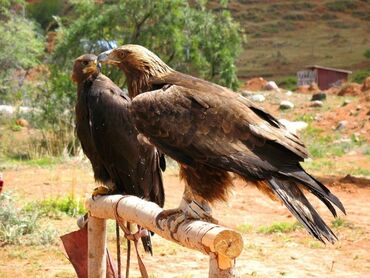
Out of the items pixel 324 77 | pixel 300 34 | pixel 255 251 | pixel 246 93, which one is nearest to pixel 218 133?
pixel 255 251

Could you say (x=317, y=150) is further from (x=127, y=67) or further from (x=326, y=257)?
(x=127, y=67)

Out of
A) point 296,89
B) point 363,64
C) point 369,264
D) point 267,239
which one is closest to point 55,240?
point 267,239

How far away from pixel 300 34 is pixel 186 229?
114ft

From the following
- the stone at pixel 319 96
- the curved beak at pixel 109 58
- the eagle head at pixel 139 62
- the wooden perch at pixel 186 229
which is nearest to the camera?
the wooden perch at pixel 186 229

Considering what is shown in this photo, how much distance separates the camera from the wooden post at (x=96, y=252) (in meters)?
4.32

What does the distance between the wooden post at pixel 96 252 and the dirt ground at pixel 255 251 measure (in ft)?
3.03

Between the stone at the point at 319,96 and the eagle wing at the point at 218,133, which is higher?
the eagle wing at the point at 218,133

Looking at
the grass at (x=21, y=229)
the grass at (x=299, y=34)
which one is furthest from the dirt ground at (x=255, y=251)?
the grass at (x=299, y=34)

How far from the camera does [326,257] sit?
727cm

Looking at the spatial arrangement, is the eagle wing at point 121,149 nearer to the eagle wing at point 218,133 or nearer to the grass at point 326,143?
the eagle wing at point 218,133

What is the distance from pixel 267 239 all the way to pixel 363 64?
969 inches

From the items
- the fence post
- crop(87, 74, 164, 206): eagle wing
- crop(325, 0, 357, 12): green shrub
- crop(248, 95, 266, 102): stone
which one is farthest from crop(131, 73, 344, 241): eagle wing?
crop(325, 0, 357, 12): green shrub

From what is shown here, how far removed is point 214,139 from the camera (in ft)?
13.4

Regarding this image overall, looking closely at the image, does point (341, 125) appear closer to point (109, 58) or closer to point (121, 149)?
point (121, 149)
